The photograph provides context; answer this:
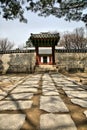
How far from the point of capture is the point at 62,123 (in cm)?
333

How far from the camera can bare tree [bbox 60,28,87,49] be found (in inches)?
2078

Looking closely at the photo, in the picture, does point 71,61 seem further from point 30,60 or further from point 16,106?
point 16,106

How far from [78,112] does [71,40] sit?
52.1 metres

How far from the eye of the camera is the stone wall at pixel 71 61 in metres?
23.7

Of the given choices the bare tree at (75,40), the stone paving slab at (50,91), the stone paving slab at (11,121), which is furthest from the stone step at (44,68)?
the bare tree at (75,40)

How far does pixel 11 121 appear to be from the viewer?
3.44 meters

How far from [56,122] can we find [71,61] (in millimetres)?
20998

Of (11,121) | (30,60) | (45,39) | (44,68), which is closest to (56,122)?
(11,121)

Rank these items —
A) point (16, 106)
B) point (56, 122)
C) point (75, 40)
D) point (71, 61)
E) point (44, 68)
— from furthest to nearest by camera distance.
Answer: point (75, 40)
point (71, 61)
point (44, 68)
point (16, 106)
point (56, 122)

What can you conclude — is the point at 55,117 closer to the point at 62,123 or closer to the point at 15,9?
the point at 62,123

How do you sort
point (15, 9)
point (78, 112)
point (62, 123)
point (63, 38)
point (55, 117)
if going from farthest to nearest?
point (63, 38) → point (15, 9) → point (78, 112) → point (55, 117) → point (62, 123)

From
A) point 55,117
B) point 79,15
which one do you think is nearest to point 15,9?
point 79,15

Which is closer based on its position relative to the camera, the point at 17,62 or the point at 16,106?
the point at 16,106

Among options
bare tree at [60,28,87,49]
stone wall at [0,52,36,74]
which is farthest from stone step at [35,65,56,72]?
bare tree at [60,28,87,49]
